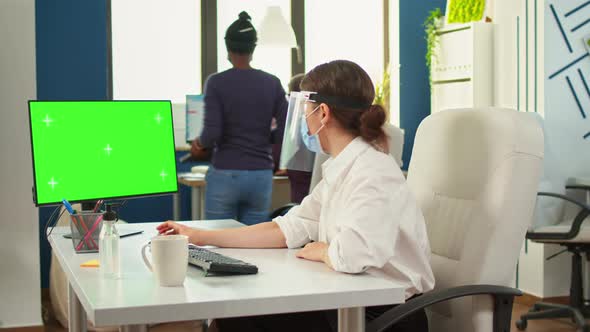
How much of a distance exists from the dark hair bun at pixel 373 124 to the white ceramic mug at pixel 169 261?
2.19 ft

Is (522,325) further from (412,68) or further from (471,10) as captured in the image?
(412,68)

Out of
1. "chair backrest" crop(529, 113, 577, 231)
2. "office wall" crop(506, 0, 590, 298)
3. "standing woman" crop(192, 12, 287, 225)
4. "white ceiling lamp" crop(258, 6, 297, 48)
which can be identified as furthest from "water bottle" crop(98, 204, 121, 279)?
"white ceiling lamp" crop(258, 6, 297, 48)

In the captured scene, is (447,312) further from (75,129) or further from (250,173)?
(250,173)

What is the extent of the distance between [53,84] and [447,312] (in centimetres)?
375

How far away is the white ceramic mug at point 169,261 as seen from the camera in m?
1.47

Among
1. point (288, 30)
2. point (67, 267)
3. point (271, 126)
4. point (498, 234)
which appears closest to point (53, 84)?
point (288, 30)

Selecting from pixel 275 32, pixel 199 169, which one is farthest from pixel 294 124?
pixel 275 32

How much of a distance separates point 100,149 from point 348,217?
98 centimetres

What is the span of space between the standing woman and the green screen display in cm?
112

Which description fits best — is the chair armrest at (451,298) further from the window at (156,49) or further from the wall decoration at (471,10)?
the window at (156,49)

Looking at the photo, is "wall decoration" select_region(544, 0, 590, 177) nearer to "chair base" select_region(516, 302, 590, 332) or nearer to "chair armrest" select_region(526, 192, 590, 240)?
"chair armrest" select_region(526, 192, 590, 240)

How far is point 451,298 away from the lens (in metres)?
1.74

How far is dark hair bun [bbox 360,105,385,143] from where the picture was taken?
1.96 metres

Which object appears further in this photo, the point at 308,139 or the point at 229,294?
the point at 308,139
